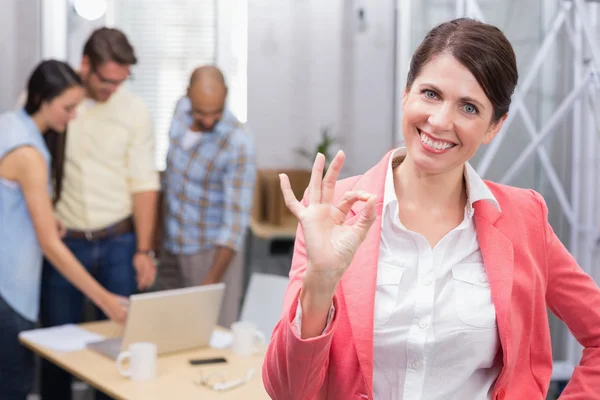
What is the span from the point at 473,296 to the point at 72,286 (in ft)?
8.34

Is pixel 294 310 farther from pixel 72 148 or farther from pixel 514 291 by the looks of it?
pixel 72 148

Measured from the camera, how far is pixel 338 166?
122 centimetres

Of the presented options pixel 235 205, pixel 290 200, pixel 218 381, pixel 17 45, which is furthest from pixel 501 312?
pixel 17 45

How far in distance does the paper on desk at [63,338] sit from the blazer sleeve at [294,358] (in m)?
1.51

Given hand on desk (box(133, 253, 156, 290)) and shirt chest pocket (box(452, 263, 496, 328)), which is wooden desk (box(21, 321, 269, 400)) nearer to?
shirt chest pocket (box(452, 263, 496, 328))

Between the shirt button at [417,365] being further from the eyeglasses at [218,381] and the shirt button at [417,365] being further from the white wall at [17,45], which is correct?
the white wall at [17,45]

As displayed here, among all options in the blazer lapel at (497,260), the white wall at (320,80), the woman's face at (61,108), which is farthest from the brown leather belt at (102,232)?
the blazer lapel at (497,260)

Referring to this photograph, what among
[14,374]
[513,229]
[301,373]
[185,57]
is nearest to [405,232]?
[513,229]

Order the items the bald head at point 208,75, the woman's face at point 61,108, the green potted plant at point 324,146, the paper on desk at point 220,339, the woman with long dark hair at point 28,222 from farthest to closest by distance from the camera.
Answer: the green potted plant at point 324,146
the bald head at point 208,75
the woman's face at point 61,108
the woman with long dark hair at point 28,222
the paper on desk at point 220,339

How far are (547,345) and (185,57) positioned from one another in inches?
112

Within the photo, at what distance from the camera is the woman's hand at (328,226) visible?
46.5 inches

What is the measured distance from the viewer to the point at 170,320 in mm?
2465

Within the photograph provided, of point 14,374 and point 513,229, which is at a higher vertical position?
point 513,229

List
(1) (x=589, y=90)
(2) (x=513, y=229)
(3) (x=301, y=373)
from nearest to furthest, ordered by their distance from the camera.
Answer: (3) (x=301, y=373) → (2) (x=513, y=229) → (1) (x=589, y=90)
